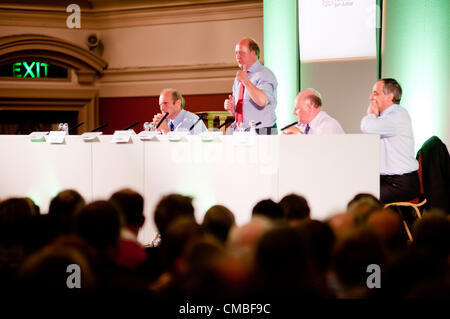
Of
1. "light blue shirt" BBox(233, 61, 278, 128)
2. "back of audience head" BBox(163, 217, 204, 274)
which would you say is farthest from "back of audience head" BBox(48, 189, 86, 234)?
"light blue shirt" BBox(233, 61, 278, 128)

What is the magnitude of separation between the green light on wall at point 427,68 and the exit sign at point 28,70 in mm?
4296

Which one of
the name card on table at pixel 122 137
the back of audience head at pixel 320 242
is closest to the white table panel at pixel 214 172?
the name card on table at pixel 122 137

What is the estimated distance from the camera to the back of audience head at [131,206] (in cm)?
210

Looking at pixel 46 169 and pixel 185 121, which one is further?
pixel 185 121

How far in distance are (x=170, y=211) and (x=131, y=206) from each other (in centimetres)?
22

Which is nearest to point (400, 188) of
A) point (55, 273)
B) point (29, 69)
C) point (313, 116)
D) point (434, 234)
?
point (313, 116)

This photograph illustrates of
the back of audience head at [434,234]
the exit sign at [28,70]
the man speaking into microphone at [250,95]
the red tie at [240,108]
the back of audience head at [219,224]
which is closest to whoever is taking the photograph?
the back of audience head at [434,234]

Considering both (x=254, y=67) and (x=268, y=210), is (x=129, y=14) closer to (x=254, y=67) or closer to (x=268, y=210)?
(x=254, y=67)

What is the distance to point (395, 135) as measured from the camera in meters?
3.46

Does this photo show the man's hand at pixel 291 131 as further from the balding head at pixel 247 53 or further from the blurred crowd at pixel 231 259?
the blurred crowd at pixel 231 259

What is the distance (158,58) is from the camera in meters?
6.62

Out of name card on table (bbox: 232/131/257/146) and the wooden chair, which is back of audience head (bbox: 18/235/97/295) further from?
the wooden chair

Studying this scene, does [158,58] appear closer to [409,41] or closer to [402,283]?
[409,41]
